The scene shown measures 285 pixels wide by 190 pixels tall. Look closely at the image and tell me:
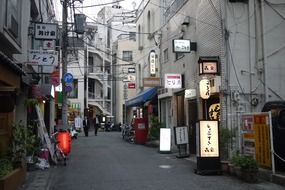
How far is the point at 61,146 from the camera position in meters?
18.2

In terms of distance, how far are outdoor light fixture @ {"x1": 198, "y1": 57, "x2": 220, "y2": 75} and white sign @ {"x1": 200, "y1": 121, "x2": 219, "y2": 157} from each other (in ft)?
12.4

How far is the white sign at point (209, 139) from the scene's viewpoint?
46.2ft

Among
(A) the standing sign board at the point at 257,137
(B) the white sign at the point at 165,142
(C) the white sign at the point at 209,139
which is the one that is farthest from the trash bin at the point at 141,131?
(A) the standing sign board at the point at 257,137

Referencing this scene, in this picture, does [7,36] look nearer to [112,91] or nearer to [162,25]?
[162,25]

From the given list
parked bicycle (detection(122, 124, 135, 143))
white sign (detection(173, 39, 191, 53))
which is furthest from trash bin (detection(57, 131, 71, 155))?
parked bicycle (detection(122, 124, 135, 143))

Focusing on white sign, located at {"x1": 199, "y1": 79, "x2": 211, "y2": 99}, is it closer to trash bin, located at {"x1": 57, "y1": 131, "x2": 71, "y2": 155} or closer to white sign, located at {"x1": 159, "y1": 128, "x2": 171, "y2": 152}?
white sign, located at {"x1": 159, "y1": 128, "x2": 171, "y2": 152}

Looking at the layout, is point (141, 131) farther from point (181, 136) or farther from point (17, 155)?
point (17, 155)

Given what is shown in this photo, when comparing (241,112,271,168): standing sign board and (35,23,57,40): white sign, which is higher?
(35,23,57,40): white sign

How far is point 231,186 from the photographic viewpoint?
465 inches

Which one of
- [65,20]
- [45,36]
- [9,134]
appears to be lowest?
[9,134]

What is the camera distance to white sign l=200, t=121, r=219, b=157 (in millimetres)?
14078

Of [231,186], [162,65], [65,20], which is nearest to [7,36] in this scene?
[231,186]

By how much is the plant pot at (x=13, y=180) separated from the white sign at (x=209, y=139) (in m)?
5.59

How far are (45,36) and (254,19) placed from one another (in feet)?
27.1
